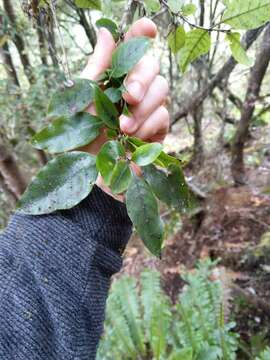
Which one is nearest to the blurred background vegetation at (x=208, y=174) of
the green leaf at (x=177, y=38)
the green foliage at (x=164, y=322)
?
the green foliage at (x=164, y=322)

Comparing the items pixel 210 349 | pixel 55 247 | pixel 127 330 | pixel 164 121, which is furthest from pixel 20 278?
pixel 127 330

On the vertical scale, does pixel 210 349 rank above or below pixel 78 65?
below

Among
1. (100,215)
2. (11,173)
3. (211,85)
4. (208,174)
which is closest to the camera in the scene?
(100,215)

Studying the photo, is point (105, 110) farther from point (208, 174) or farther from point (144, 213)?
→ point (208, 174)

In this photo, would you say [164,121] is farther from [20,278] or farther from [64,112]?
[20,278]

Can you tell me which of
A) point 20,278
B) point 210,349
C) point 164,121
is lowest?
point 210,349

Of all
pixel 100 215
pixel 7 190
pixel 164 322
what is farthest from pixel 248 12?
pixel 164 322

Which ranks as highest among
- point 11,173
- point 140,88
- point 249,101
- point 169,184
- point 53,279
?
point 140,88

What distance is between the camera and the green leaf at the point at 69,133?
0.48 metres

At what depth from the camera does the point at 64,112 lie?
501 millimetres

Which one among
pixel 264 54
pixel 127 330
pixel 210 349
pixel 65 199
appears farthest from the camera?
pixel 127 330

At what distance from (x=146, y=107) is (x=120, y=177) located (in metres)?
0.21

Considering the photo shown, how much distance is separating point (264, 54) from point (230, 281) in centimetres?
132

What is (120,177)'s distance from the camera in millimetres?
425
